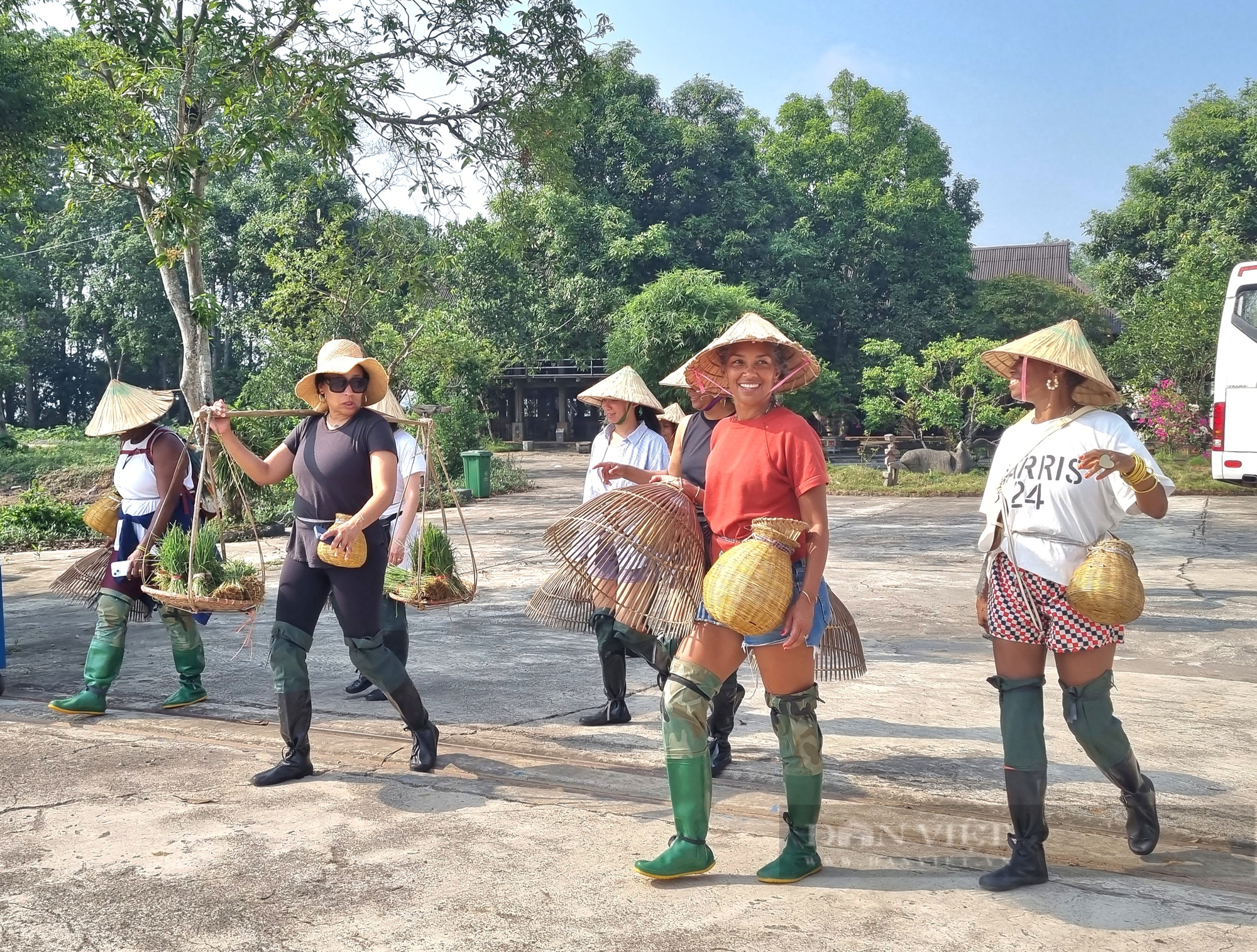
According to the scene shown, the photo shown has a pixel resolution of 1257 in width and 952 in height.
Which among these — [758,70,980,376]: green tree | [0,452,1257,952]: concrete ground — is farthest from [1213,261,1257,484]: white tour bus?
[758,70,980,376]: green tree

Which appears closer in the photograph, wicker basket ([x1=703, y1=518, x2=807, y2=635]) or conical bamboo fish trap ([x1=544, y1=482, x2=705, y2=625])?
wicker basket ([x1=703, y1=518, x2=807, y2=635])

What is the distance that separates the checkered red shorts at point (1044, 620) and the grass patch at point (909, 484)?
18.7 m

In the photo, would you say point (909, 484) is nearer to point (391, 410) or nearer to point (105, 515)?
point (391, 410)

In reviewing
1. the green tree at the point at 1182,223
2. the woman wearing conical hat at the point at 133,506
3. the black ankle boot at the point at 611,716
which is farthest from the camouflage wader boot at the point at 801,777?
the green tree at the point at 1182,223

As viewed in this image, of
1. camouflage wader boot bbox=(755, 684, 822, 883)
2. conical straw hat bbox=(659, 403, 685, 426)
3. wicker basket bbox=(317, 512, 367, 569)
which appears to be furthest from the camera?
conical straw hat bbox=(659, 403, 685, 426)

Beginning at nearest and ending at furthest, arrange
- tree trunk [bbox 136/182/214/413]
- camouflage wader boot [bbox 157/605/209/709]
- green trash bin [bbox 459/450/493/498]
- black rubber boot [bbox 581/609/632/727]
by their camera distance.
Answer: black rubber boot [bbox 581/609/632/727] → camouflage wader boot [bbox 157/605/209/709] → tree trunk [bbox 136/182/214/413] → green trash bin [bbox 459/450/493/498]

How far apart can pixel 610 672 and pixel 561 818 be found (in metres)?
1.45

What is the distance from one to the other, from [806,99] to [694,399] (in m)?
40.4

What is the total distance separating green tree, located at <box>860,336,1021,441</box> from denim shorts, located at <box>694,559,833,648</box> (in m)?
21.8

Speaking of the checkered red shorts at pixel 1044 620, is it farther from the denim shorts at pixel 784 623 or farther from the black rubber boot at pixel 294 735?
the black rubber boot at pixel 294 735

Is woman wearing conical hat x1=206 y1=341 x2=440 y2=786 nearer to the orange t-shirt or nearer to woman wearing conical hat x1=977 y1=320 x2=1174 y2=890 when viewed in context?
the orange t-shirt

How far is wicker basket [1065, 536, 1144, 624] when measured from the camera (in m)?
3.48

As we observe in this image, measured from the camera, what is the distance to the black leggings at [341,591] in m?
4.75

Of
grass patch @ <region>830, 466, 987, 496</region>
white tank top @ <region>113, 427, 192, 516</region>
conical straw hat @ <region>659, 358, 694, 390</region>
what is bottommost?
grass patch @ <region>830, 466, 987, 496</region>
